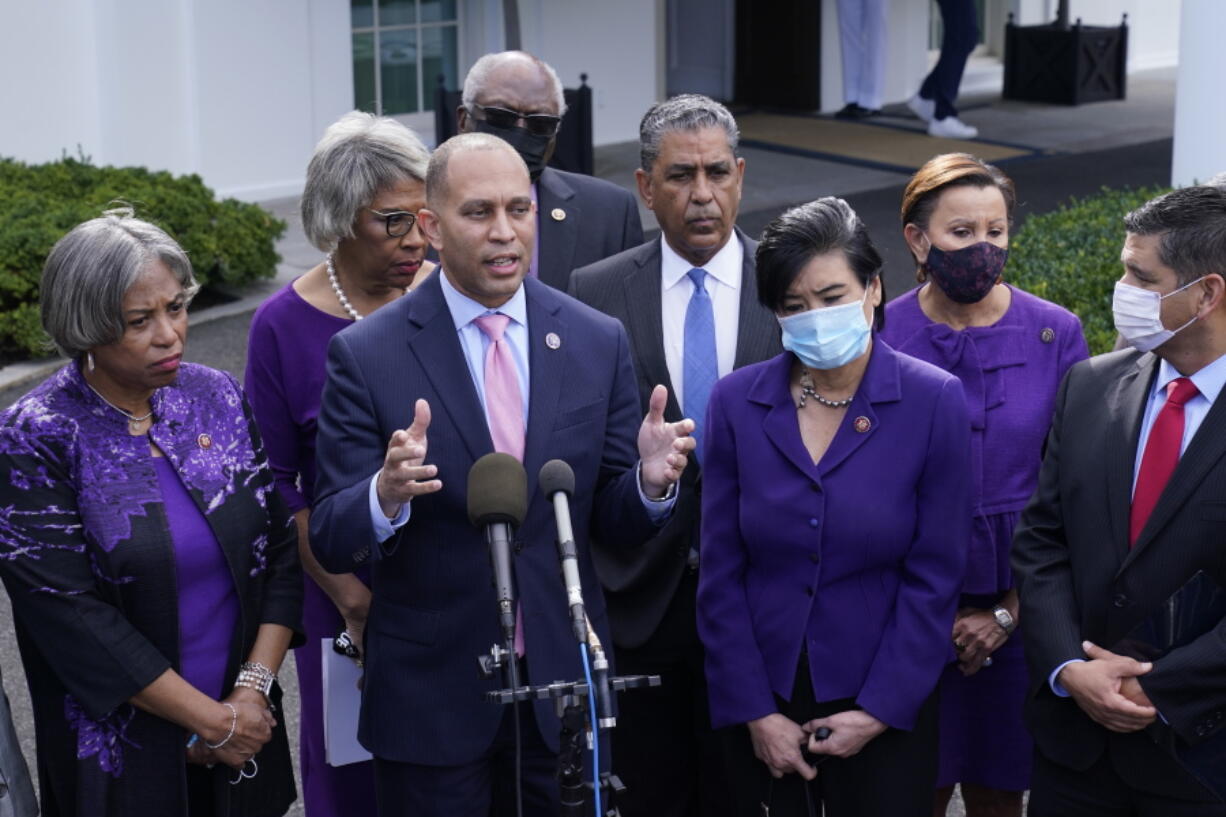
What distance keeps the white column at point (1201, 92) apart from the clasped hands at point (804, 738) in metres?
7.35

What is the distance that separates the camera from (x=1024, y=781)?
4.94m

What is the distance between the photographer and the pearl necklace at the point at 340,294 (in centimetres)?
486

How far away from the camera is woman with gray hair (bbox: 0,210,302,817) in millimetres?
4055

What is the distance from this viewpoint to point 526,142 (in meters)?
5.78

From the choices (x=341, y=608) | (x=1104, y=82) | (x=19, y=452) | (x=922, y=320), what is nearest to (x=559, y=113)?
(x=922, y=320)

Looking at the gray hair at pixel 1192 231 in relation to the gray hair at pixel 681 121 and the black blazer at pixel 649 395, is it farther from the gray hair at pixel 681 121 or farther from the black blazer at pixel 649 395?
the gray hair at pixel 681 121

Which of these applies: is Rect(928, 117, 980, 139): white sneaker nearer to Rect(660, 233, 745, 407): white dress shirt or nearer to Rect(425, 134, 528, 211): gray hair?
Rect(660, 233, 745, 407): white dress shirt

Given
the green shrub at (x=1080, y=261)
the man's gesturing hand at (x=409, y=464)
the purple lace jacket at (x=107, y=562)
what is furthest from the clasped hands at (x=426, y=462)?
the green shrub at (x=1080, y=261)

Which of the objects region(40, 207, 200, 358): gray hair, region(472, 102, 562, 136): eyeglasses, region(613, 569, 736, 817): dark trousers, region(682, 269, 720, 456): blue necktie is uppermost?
region(472, 102, 562, 136): eyeglasses

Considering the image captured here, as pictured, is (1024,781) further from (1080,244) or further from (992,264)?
(1080,244)

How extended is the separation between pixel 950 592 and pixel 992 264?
1.02 m

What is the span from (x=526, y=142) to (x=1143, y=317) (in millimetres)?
2390

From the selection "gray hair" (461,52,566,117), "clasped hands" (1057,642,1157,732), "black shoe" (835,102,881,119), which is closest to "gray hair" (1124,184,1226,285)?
"clasped hands" (1057,642,1157,732)

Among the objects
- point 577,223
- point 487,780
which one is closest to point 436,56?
point 577,223
